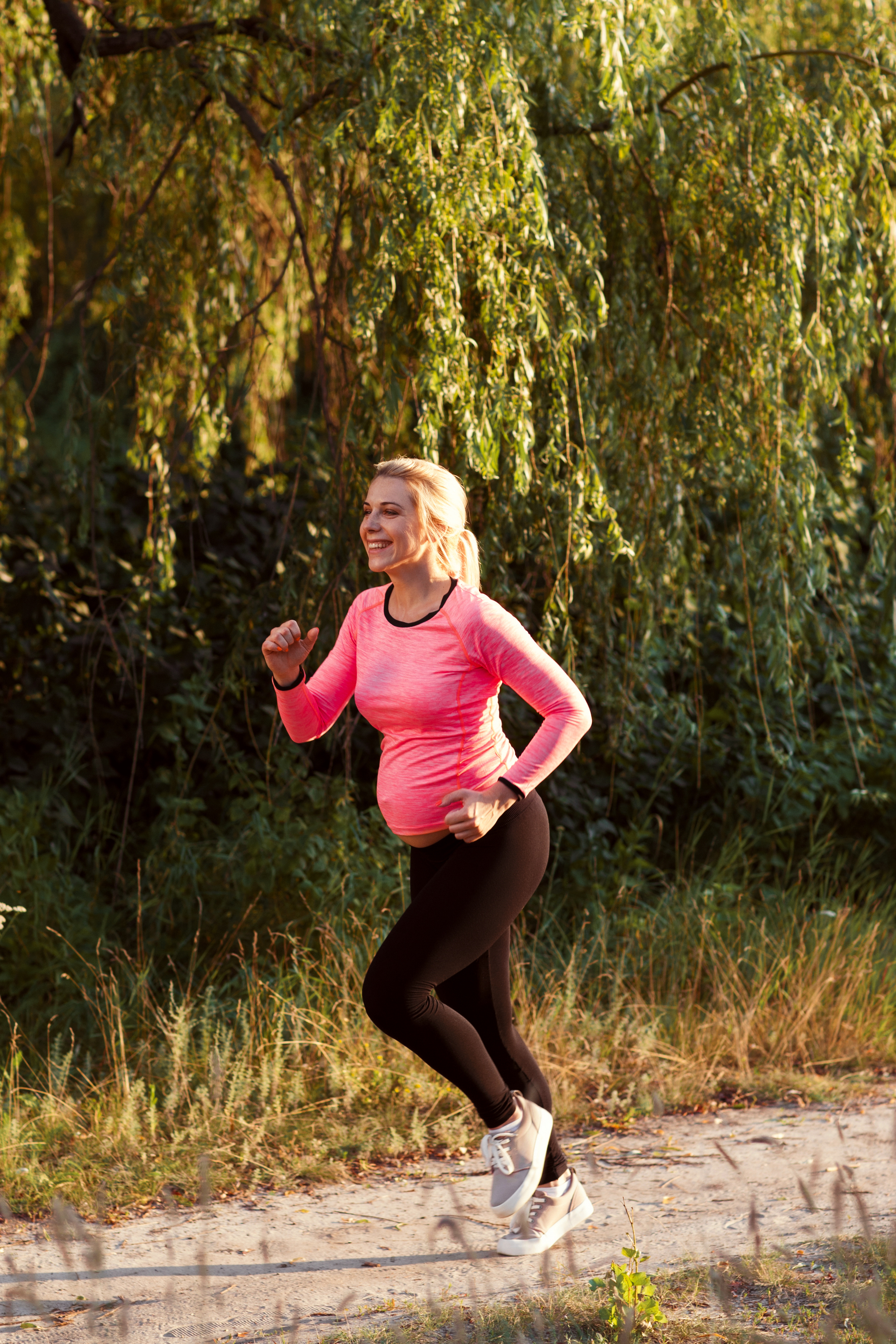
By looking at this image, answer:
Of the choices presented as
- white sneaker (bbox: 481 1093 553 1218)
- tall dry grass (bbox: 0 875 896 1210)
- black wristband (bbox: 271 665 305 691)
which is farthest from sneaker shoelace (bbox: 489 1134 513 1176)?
black wristband (bbox: 271 665 305 691)

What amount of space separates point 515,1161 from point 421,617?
132cm

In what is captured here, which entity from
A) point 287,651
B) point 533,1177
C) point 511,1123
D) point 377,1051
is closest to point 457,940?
point 511,1123

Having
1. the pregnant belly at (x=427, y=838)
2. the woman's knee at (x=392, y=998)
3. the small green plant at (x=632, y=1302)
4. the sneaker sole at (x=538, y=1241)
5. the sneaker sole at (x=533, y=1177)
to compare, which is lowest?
the sneaker sole at (x=538, y=1241)

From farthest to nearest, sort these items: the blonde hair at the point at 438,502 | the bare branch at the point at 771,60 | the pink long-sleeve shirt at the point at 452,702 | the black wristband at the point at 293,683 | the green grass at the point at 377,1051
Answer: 1. the bare branch at the point at 771,60
2. the green grass at the point at 377,1051
3. the black wristband at the point at 293,683
4. the blonde hair at the point at 438,502
5. the pink long-sleeve shirt at the point at 452,702

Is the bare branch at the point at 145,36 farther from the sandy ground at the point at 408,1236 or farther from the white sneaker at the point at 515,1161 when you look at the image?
the sandy ground at the point at 408,1236


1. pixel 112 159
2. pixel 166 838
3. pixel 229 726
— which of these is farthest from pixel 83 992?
pixel 112 159

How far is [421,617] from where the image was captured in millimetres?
3074

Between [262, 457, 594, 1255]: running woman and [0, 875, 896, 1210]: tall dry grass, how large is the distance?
78 cm

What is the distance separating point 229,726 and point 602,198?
303cm

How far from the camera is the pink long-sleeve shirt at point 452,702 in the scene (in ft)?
9.71

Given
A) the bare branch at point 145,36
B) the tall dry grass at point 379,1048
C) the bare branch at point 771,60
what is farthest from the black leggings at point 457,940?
the bare branch at point 145,36

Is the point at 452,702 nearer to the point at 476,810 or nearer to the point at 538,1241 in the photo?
the point at 476,810

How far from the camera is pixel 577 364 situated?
455 centimetres

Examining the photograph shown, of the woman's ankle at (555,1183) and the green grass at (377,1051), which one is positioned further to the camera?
the green grass at (377,1051)
